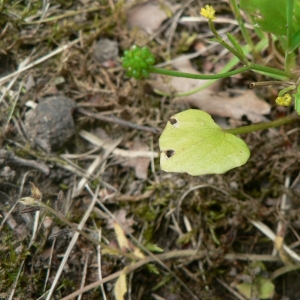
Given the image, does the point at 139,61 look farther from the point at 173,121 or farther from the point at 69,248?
the point at 69,248

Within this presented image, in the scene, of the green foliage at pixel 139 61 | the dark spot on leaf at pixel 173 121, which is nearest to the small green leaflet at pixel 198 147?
the dark spot on leaf at pixel 173 121

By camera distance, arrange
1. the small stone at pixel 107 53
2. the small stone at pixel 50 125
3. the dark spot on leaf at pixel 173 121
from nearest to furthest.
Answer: the dark spot on leaf at pixel 173 121
the small stone at pixel 50 125
the small stone at pixel 107 53

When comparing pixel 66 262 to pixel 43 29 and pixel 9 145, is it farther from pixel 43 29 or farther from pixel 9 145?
pixel 43 29

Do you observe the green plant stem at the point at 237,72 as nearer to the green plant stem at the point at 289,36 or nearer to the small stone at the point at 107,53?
the green plant stem at the point at 289,36

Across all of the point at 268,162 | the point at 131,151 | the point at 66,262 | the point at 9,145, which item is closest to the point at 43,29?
the point at 9,145

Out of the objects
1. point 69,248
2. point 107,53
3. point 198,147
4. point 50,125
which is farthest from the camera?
point 107,53

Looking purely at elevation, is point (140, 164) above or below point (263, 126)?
below

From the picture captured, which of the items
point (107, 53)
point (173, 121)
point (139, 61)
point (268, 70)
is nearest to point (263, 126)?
point (268, 70)

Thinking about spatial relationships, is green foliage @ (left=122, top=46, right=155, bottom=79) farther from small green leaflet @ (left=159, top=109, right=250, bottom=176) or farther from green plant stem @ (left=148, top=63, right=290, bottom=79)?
small green leaflet @ (left=159, top=109, right=250, bottom=176)

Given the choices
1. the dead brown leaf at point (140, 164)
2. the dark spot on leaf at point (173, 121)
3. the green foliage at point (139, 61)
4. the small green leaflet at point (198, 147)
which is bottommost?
the dead brown leaf at point (140, 164)
